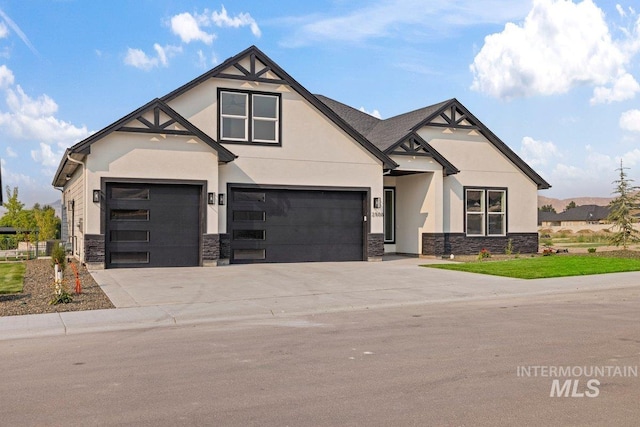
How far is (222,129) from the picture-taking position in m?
20.7

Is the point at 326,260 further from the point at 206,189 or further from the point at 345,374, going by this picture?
the point at 345,374

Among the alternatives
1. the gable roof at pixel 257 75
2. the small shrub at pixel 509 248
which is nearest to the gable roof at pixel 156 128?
the gable roof at pixel 257 75

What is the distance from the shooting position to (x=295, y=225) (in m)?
21.3

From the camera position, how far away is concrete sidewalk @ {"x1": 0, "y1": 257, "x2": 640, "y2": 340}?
34.2 ft

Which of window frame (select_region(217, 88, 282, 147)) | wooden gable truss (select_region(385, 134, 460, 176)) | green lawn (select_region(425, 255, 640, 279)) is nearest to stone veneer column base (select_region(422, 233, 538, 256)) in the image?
wooden gable truss (select_region(385, 134, 460, 176))

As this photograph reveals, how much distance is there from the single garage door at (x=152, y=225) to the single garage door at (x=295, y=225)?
58.2 inches

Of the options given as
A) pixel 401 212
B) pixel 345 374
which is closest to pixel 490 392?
pixel 345 374

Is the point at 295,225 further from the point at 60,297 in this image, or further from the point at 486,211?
the point at 60,297

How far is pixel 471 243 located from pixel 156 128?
13.8 meters

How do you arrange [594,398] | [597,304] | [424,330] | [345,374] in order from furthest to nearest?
[597,304] < [424,330] < [345,374] < [594,398]

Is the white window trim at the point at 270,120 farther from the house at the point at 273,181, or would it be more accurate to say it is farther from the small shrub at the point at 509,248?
the small shrub at the point at 509,248

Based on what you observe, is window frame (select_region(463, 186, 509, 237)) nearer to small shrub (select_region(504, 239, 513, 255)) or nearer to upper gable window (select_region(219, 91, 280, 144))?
small shrub (select_region(504, 239, 513, 255))

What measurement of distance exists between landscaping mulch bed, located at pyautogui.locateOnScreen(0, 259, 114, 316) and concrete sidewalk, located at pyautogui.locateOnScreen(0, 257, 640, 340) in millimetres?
322

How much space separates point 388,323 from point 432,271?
820 cm
